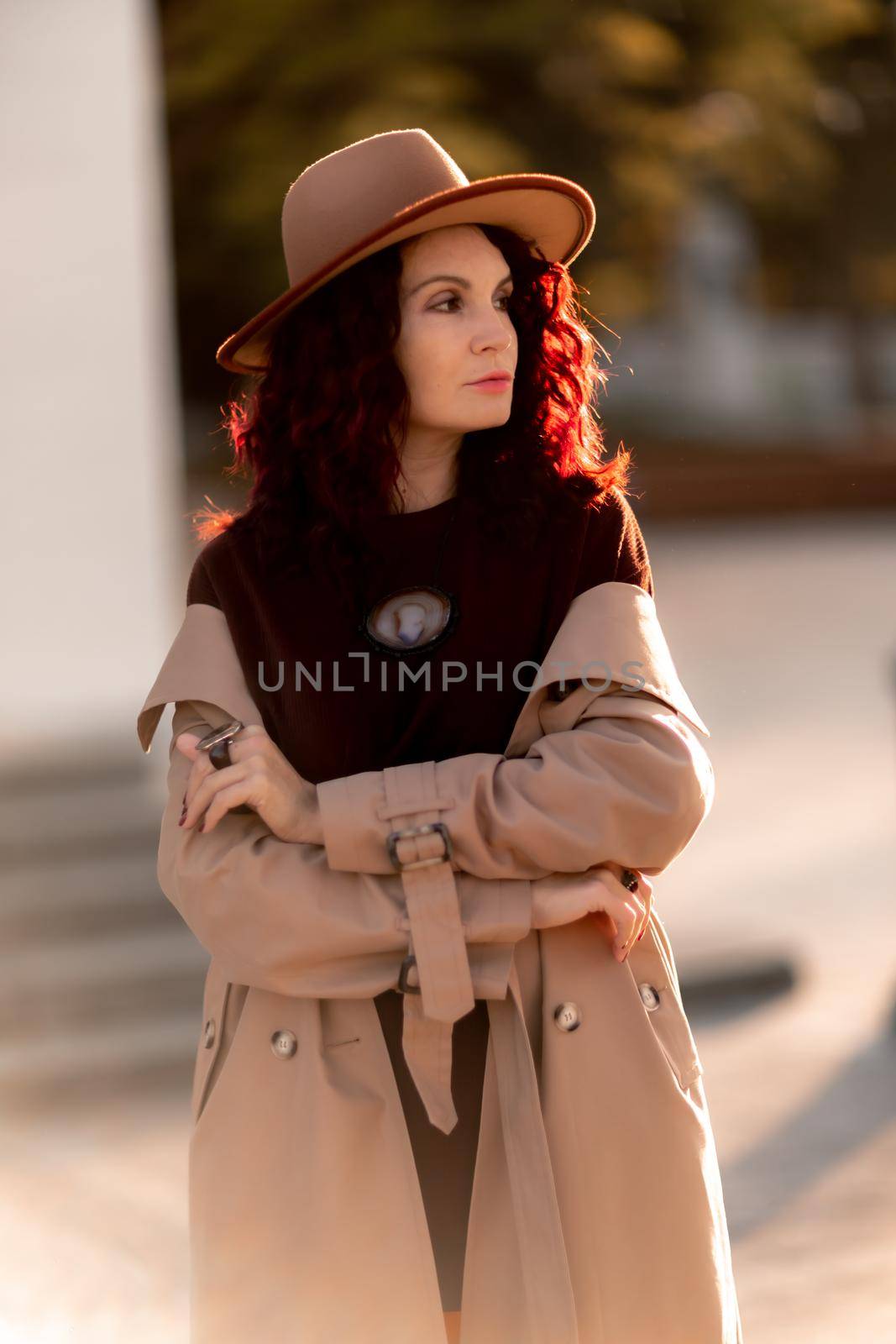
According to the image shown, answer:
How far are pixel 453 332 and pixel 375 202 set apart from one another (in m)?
0.16

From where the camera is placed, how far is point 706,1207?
184cm

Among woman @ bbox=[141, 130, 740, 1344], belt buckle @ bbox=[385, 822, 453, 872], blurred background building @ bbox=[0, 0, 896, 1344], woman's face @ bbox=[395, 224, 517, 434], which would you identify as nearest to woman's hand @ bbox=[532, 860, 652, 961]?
woman @ bbox=[141, 130, 740, 1344]

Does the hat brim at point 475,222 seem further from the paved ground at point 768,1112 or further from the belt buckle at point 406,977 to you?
the paved ground at point 768,1112

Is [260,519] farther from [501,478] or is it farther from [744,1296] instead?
[744,1296]

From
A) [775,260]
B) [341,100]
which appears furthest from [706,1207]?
[775,260]

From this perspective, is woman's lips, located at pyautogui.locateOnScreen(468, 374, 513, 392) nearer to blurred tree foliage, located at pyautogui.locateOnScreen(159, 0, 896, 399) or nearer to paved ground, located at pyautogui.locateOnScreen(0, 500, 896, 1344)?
paved ground, located at pyautogui.locateOnScreen(0, 500, 896, 1344)

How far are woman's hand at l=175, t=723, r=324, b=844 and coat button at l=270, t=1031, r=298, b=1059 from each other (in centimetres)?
22

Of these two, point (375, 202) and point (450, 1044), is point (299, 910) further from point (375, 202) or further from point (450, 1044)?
point (375, 202)

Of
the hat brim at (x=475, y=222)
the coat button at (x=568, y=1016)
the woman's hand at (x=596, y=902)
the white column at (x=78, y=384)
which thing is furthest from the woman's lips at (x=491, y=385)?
the white column at (x=78, y=384)

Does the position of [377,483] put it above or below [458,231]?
below

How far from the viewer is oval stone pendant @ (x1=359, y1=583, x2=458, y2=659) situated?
1.85 m

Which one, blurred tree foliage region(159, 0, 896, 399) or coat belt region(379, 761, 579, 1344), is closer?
coat belt region(379, 761, 579, 1344)

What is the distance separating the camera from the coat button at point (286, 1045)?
182 centimetres

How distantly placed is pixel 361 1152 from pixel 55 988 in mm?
3390
